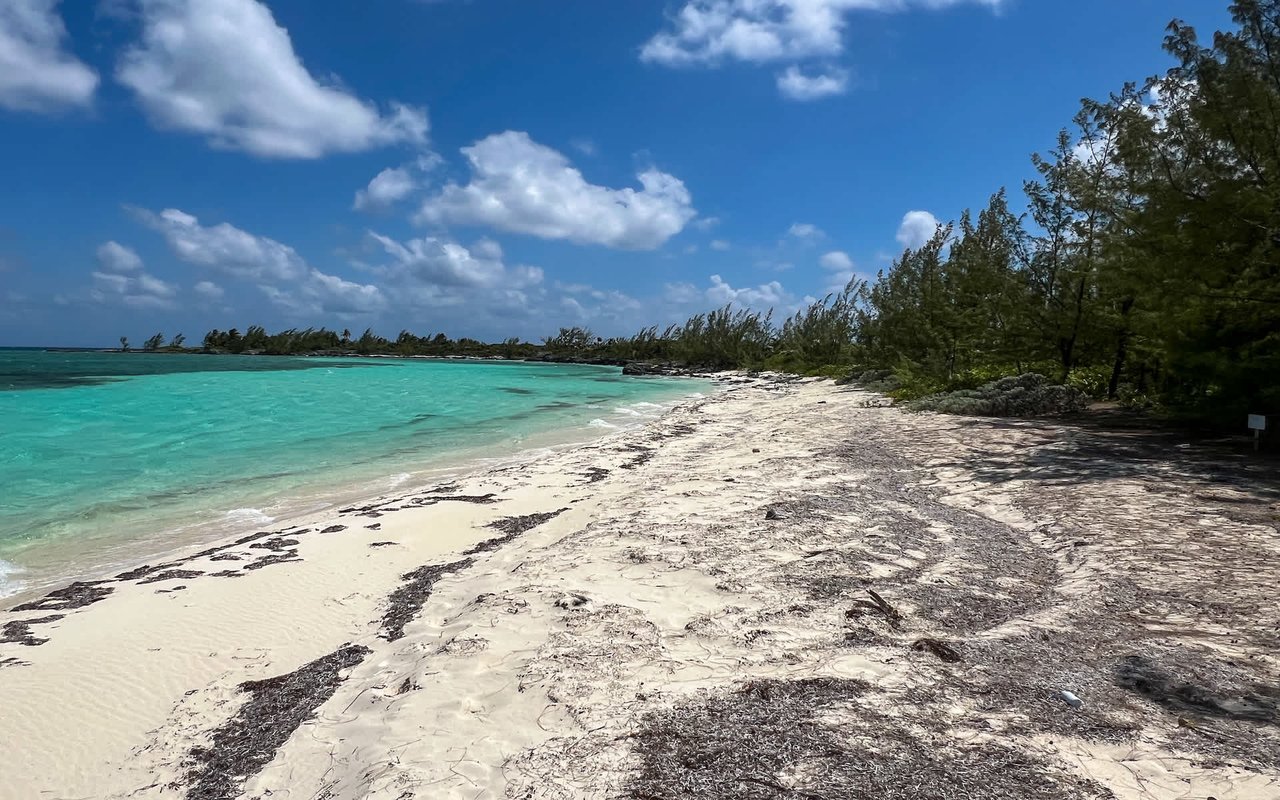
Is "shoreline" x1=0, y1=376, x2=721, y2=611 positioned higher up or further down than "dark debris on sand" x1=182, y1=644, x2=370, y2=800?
further down

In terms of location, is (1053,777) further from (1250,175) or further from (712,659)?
(1250,175)

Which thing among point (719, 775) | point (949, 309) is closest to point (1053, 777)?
point (719, 775)

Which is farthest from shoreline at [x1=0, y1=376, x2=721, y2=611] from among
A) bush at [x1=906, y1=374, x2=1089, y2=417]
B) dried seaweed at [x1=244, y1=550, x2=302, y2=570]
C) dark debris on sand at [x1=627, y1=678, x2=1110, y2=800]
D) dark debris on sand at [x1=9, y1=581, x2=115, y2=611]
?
bush at [x1=906, y1=374, x2=1089, y2=417]

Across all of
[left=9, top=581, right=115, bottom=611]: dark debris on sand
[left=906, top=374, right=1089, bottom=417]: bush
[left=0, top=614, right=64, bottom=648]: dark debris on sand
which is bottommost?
[left=9, top=581, right=115, bottom=611]: dark debris on sand

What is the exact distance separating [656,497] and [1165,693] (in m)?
5.96

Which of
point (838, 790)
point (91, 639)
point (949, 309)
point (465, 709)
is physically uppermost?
point (949, 309)

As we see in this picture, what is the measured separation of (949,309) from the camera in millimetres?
21328

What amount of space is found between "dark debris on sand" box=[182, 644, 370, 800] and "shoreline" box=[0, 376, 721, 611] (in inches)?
165

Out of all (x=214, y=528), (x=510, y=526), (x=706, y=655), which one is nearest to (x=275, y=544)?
(x=214, y=528)

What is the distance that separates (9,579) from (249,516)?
9.44 feet

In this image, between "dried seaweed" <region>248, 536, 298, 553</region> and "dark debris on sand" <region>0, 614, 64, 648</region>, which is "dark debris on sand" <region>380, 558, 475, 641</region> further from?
"dark debris on sand" <region>0, 614, 64, 648</region>

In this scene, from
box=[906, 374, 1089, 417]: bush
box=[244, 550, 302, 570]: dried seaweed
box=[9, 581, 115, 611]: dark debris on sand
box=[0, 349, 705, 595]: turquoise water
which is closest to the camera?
box=[9, 581, 115, 611]: dark debris on sand

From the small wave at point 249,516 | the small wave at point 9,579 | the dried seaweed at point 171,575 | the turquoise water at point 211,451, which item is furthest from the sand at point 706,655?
the turquoise water at point 211,451

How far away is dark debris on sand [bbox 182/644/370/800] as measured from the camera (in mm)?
3350
